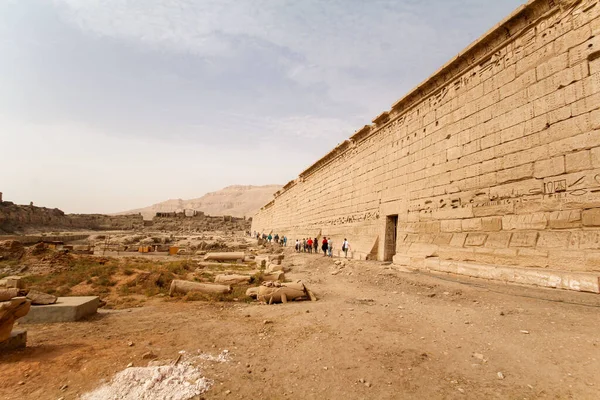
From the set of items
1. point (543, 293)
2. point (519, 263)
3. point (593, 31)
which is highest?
point (593, 31)

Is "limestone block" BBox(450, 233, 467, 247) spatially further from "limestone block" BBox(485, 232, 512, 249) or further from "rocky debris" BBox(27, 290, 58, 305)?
"rocky debris" BBox(27, 290, 58, 305)

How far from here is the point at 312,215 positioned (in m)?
21.4

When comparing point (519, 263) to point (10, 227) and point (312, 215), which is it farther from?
point (10, 227)

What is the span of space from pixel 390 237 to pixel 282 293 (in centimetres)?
606

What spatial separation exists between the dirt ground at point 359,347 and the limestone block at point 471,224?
1691mm

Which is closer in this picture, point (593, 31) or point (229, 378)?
point (229, 378)

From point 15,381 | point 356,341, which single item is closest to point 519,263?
point 356,341

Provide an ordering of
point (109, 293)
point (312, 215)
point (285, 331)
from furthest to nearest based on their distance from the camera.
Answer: point (312, 215) < point (109, 293) < point (285, 331)

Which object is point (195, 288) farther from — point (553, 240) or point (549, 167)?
point (549, 167)

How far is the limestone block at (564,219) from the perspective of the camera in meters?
5.68

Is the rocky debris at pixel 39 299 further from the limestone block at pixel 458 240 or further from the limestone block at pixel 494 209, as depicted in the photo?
the limestone block at pixel 494 209

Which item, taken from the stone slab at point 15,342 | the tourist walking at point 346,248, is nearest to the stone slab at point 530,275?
the tourist walking at point 346,248

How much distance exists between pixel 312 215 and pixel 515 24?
15.6 m

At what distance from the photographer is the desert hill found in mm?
133250
